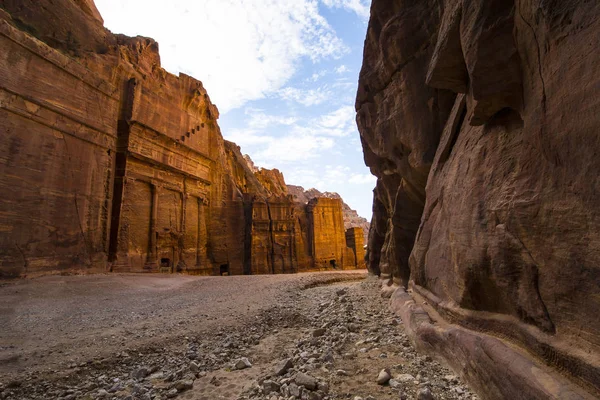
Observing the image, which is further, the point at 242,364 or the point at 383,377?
the point at 242,364

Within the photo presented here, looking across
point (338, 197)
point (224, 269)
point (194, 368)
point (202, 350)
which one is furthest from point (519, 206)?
point (338, 197)

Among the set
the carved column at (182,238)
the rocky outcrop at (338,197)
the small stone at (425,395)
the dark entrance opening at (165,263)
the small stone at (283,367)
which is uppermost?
the rocky outcrop at (338,197)

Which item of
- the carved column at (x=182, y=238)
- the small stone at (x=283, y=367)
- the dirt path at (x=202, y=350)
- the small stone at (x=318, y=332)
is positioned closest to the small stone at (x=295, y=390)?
the dirt path at (x=202, y=350)

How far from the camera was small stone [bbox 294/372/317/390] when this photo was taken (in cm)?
296

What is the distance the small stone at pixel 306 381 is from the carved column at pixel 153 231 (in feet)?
52.1

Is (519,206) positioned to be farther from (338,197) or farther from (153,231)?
(338,197)

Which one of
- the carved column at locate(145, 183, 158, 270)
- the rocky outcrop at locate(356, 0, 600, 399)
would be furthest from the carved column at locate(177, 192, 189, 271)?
the rocky outcrop at locate(356, 0, 600, 399)

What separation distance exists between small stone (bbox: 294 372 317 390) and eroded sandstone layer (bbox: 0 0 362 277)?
11.8 m

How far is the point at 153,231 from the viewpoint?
676 inches

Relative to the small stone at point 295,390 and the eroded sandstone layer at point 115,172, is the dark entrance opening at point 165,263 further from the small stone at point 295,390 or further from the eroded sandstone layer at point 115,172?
the small stone at point 295,390

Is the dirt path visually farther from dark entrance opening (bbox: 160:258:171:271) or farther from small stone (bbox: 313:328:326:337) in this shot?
dark entrance opening (bbox: 160:258:171:271)

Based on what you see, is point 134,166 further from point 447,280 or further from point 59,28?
point 447,280

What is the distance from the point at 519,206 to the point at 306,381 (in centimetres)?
254

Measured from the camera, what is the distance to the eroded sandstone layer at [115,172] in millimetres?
11008
